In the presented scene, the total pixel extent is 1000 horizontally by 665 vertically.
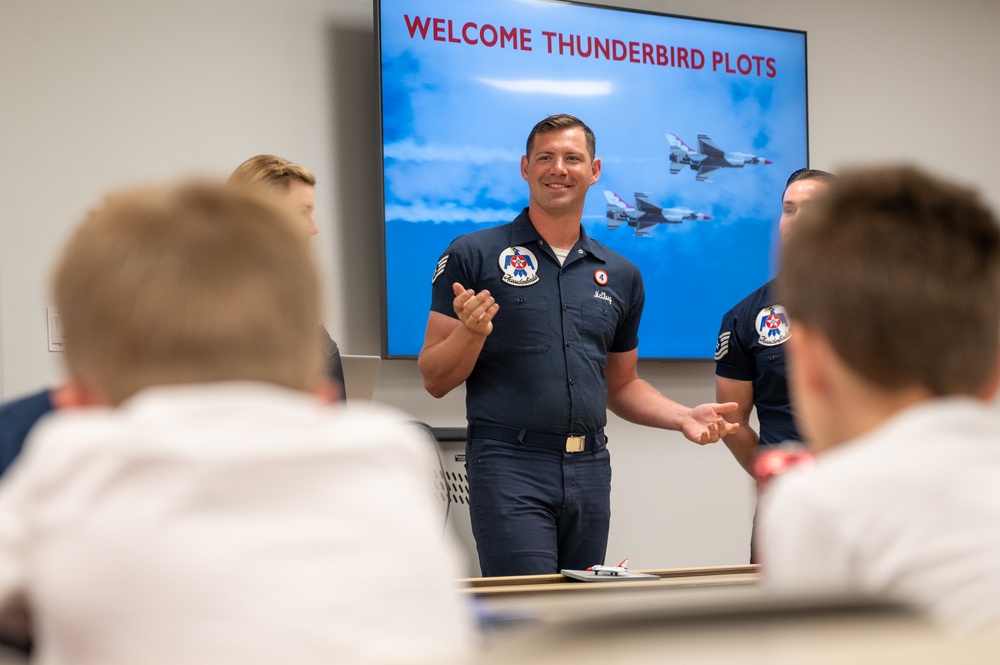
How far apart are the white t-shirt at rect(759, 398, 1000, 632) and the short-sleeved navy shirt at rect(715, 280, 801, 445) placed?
2.22m

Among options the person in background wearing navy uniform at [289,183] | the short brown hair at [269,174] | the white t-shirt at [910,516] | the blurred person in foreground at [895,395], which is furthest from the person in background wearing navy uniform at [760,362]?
the white t-shirt at [910,516]

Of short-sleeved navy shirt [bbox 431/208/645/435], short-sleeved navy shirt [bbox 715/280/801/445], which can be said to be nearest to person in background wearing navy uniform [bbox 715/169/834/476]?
short-sleeved navy shirt [bbox 715/280/801/445]

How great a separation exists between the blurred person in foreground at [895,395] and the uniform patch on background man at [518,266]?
2.12 meters

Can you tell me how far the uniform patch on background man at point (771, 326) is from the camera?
3.15 metres

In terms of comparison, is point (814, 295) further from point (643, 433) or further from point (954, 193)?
point (643, 433)

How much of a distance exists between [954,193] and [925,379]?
8.3 inches

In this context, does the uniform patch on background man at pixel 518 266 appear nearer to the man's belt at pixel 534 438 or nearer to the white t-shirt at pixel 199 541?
the man's belt at pixel 534 438

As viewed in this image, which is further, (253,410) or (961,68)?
(961,68)

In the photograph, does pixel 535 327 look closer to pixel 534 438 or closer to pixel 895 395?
pixel 534 438

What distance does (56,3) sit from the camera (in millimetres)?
3504

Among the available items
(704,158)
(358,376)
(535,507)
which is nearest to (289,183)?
(358,376)

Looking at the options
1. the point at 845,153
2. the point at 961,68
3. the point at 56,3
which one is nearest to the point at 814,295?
the point at 56,3

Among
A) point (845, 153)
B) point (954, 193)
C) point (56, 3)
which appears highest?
point (56, 3)

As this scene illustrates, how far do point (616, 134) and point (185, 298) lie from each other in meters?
3.65
